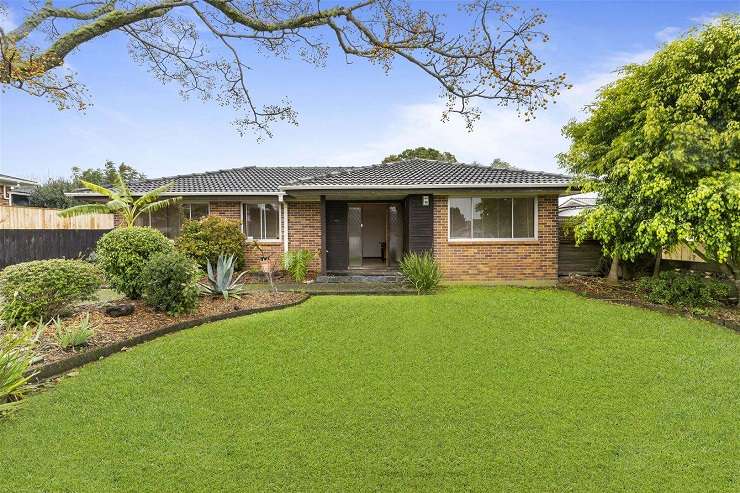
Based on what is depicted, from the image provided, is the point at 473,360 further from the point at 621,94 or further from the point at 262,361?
the point at 621,94

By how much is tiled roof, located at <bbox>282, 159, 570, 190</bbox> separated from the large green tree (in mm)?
2636

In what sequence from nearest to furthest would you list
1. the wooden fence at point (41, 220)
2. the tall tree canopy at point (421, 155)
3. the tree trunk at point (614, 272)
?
the tree trunk at point (614, 272) → the wooden fence at point (41, 220) → the tall tree canopy at point (421, 155)

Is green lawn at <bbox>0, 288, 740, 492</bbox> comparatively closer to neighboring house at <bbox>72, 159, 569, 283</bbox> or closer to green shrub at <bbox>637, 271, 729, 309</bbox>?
green shrub at <bbox>637, 271, 729, 309</bbox>

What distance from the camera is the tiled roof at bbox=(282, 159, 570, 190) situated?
39.6 feet

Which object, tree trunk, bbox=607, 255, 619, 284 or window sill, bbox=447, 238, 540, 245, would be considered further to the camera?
window sill, bbox=447, 238, 540, 245

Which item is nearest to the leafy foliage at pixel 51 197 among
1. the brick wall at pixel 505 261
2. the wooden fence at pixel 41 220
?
the wooden fence at pixel 41 220

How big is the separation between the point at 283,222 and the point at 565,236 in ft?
30.9

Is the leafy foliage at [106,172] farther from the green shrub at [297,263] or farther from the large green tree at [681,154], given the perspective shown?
the large green tree at [681,154]

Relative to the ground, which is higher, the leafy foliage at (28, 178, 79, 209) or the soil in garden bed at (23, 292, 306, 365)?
the leafy foliage at (28, 178, 79, 209)

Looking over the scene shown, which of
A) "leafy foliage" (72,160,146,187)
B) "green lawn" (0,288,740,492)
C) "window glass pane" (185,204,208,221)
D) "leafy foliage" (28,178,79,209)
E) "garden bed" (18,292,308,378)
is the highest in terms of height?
"leafy foliage" (72,160,146,187)

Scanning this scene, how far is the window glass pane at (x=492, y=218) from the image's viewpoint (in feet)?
42.1

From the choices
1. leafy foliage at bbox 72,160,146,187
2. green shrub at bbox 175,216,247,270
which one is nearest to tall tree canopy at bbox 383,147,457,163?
leafy foliage at bbox 72,160,146,187

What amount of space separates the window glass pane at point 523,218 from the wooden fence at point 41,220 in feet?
55.8

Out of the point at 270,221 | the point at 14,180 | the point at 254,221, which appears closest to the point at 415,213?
the point at 270,221
